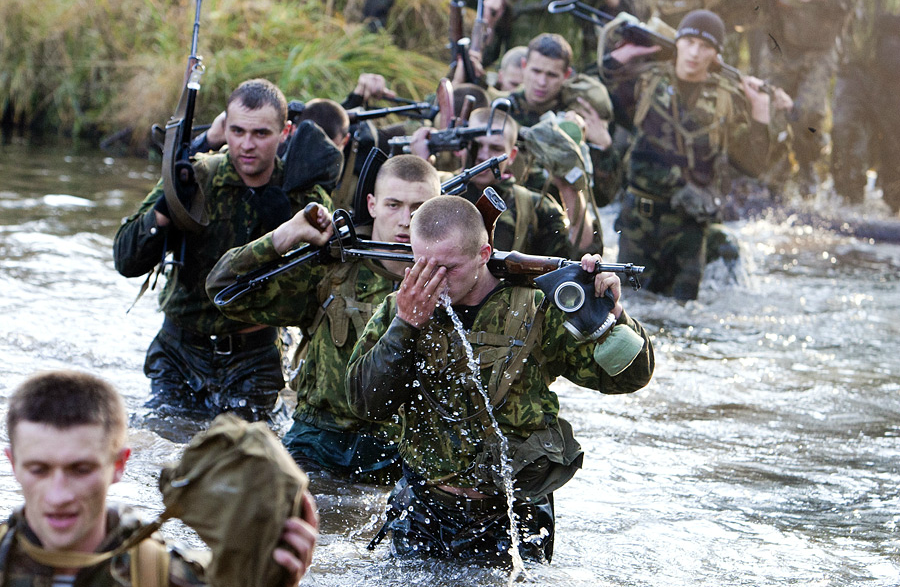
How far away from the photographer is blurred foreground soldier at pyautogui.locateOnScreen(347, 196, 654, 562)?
3.70m

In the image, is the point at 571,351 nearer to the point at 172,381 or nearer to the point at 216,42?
the point at 172,381

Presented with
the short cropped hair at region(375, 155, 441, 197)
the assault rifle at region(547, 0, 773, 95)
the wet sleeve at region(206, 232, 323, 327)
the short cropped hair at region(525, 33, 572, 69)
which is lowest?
the wet sleeve at region(206, 232, 323, 327)

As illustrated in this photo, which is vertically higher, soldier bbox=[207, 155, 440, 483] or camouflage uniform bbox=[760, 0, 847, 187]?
camouflage uniform bbox=[760, 0, 847, 187]

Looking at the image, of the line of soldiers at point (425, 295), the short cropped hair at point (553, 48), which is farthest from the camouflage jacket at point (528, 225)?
the short cropped hair at point (553, 48)

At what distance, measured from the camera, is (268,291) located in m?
4.77

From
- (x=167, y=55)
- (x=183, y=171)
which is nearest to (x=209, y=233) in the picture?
(x=183, y=171)

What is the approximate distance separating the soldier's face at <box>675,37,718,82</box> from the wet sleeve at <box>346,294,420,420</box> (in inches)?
241

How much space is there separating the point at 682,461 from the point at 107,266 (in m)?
5.81

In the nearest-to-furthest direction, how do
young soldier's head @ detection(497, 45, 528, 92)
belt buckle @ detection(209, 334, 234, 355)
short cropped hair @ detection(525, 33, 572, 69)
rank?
1. belt buckle @ detection(209, 334, 234, 355)
2. short cropped hair @ detection(525, 33, 572, 69)
3. young soldier's head @ detection(497, 45, 528, 92)

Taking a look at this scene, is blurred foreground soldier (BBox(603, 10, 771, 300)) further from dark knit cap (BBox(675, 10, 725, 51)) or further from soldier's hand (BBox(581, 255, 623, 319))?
soldier's hand (BBox(581, 255, 623, 319))

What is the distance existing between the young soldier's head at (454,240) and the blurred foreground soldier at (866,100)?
41.3 ft

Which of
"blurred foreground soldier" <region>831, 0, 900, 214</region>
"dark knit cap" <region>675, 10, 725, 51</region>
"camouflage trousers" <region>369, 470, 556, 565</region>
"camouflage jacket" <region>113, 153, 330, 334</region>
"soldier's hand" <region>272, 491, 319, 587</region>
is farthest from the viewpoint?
"blurred foreground soldier" <region>831, 0, 900, 214</region>

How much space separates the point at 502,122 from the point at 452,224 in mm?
3129

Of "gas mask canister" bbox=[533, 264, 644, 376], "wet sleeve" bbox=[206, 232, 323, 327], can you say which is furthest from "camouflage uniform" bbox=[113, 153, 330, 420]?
"gas mask canister" bbox=[533, 264, 644, 376]
